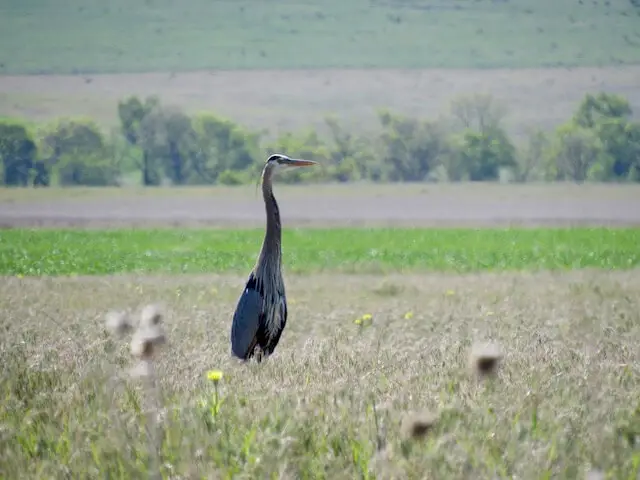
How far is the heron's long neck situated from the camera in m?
8.96

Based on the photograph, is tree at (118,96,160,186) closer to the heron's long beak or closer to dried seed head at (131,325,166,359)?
the heron's long beak

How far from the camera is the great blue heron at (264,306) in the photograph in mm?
8641

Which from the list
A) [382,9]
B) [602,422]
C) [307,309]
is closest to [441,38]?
[382,9]

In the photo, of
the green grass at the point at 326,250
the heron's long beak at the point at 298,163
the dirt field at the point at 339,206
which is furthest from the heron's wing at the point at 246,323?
the dirt field at the point at 339,206

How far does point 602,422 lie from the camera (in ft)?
17.5

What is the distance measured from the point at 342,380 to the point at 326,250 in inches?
830

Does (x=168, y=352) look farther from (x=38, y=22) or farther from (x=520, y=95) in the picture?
(x=38, y=22)

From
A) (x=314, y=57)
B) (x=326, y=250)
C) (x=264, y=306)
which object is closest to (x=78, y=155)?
(x=314, y=57)

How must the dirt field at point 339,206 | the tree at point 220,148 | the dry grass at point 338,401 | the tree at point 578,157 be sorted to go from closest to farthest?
the dry grass at point 338,401 → the dirt field at point 339,206 → the tree at point 578,157 → the tree at point 220,148

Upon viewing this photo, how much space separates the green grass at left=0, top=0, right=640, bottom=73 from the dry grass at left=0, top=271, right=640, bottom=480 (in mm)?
79146

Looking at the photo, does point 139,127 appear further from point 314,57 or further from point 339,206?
point 314,57

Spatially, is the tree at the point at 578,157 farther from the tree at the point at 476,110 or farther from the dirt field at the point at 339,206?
the tree at the point at 476,110

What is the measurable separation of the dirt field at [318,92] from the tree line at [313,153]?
938cm

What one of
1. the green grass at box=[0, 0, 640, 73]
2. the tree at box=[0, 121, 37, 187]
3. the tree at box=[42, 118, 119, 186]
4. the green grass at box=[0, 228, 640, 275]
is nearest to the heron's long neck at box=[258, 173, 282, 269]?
the green grass at box=[0, 228, 640, 275]
